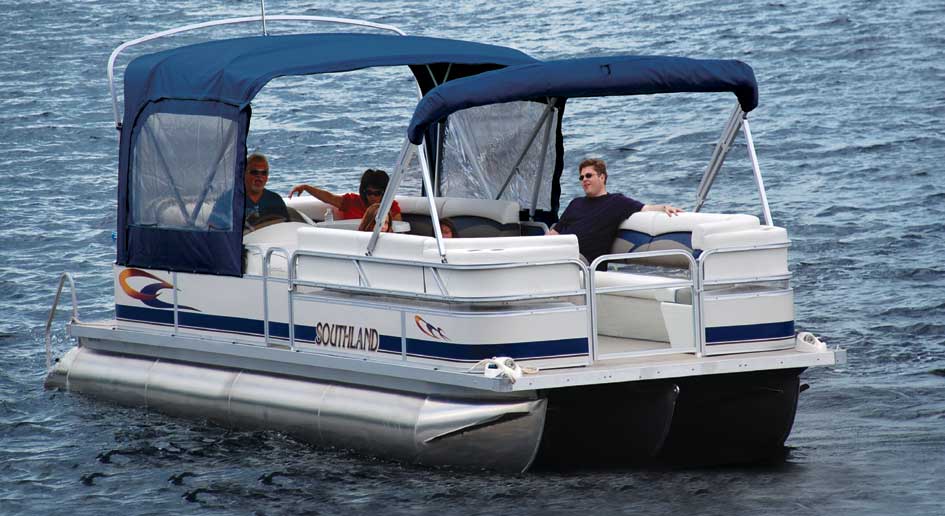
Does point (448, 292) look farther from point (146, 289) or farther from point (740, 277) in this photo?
point (146, 289)

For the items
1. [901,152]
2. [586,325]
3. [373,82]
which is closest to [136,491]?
[586,325]

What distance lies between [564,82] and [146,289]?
370cm

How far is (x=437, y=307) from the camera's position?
30.2 ft

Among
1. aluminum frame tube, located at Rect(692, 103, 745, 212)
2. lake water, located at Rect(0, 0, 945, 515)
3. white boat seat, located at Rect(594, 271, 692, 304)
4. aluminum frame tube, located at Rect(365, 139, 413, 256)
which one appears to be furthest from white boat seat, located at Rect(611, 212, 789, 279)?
aluminum frame tube, located at Rect(365, 139, 413, 256)

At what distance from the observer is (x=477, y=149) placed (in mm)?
12539

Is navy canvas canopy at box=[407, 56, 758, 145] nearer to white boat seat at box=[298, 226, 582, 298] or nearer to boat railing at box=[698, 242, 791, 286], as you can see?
white boat seat at box=[298, 226, 582, 298]

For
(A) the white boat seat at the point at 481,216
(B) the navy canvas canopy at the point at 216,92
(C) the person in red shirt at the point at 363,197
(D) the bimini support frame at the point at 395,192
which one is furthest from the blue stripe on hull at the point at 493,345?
(A) the white boat seat at the point at 481,216

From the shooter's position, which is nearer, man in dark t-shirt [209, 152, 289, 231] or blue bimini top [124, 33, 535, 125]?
blue bimini top [124, 33, 535, 125]

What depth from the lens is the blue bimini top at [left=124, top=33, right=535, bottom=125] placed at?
1039 centimetres

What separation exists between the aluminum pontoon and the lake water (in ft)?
0.94

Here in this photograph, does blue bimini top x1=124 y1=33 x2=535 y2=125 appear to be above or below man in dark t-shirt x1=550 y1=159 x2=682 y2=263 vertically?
above

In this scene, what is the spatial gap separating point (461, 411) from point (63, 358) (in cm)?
417

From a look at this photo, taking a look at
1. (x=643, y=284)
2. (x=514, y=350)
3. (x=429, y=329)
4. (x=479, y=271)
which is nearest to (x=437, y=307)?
(x=429, y=329)

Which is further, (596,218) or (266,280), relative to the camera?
(596,218)
